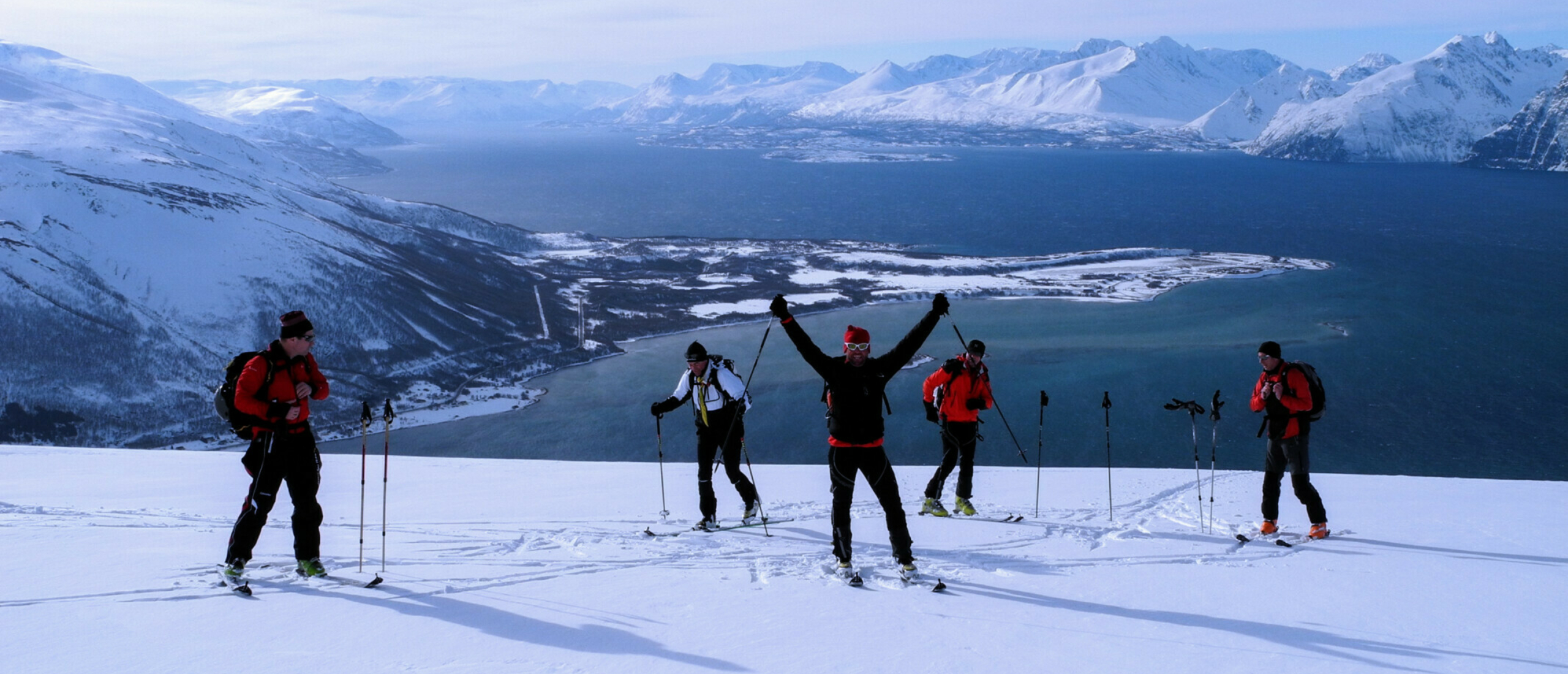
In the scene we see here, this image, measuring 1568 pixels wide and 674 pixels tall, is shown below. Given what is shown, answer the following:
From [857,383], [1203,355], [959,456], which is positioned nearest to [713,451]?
[959,456]

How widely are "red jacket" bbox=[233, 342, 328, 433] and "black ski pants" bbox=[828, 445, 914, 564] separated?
407 cm

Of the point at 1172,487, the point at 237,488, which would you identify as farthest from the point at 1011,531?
the point at 237,488

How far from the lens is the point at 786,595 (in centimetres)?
722

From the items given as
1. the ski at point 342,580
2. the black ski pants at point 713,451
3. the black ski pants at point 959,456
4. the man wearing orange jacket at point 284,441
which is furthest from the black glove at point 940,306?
the ski at point 342,580

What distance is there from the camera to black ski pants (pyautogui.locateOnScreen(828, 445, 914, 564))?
7.46 meters

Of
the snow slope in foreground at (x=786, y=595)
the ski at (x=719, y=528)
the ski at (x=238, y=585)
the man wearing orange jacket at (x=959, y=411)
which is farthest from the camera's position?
the man wearing orange jacket at (x=959, y=411)

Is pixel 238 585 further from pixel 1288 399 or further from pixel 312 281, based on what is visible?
pixel 312 281

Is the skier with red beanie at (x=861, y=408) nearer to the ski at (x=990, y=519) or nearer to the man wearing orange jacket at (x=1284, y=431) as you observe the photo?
the ski at (x=990, y=519)

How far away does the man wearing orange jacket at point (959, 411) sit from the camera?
11031mm

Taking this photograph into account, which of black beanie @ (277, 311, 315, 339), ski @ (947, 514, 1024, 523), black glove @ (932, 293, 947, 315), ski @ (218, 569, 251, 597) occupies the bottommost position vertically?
ski @ (947, 514, 1024, 523)

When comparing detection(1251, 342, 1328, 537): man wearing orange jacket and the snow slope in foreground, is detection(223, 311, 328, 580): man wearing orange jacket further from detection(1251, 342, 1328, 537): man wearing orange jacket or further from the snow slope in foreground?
detection(1251, 342, 1328, 537): man wearing orange jacket

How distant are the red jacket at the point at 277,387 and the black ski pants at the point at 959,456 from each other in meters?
6.95

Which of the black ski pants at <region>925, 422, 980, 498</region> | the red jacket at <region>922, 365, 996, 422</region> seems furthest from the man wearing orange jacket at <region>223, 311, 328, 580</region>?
the black ski pants at <region>925, 422, 980, 498</region>

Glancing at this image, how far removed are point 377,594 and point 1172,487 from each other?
1169cm
